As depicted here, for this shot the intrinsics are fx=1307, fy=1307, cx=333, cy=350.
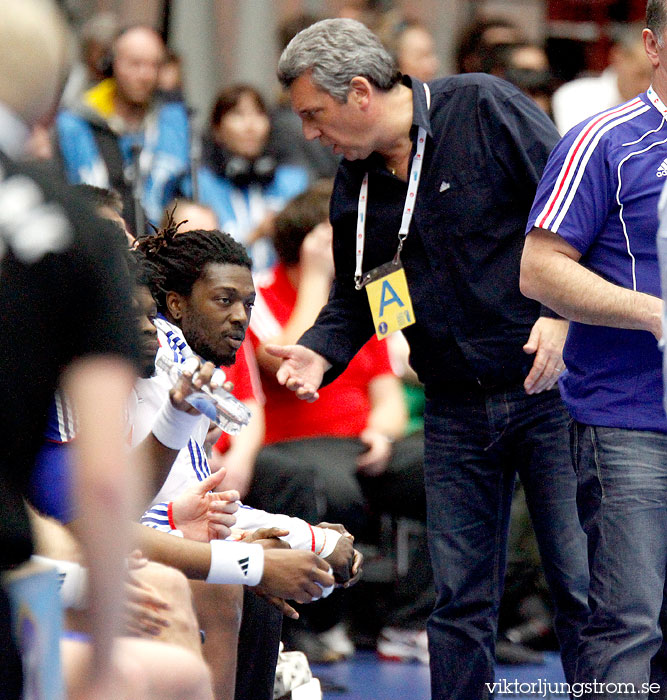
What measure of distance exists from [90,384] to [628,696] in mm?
1761

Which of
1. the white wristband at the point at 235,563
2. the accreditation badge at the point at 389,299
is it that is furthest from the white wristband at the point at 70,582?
the accreditation badge at the point at 389,299

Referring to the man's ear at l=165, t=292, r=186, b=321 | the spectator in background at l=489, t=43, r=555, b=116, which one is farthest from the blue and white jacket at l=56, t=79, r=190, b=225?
the man's ear at l=165, t=292, r=186, b=321

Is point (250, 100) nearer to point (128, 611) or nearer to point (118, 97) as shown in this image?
point (118, 97)

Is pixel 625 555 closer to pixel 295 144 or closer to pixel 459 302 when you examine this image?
pixel 459 302

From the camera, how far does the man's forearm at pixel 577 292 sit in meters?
2.95

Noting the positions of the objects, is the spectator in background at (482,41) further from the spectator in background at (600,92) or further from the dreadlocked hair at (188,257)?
the dreadlocked hair at (188,257)

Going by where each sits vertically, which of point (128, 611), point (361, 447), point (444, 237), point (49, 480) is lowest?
point (361, 447)

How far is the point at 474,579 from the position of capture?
383cm

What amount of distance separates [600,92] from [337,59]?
3.53 meters

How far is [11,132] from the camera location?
1.78m

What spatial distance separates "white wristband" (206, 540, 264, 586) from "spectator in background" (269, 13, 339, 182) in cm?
394

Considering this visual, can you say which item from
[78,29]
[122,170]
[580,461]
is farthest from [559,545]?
[78,29]

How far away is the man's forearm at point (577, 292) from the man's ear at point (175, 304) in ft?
3.16

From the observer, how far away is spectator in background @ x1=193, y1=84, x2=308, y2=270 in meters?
6.50
